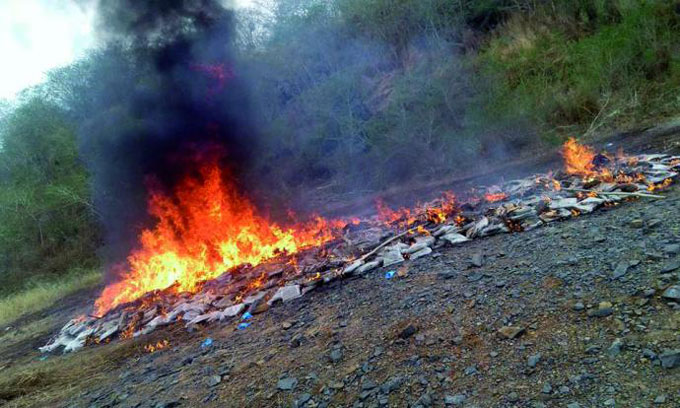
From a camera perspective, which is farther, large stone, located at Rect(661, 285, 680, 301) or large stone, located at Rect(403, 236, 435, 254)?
large stone, located at Rect(403, 236, 435, 254)

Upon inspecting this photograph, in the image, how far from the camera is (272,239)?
7.73 m

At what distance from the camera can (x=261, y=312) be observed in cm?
517

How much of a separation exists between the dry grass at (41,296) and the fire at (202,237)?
175 inches

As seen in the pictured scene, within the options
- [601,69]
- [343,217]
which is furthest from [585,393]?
[601,69]

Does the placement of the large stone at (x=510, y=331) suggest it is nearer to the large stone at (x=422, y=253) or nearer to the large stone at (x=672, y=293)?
the large stone at (x=672, y=293)

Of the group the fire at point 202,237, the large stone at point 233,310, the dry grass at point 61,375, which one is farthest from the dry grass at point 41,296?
the large stone at point 233,310

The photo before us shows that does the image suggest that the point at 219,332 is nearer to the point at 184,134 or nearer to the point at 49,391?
the point at 49,391

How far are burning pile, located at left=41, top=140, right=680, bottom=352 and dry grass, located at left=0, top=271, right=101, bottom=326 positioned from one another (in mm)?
4633

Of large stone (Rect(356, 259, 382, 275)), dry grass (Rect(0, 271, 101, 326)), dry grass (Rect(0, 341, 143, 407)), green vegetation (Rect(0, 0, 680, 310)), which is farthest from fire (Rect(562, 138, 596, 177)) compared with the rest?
dry grass (Rect(0, 271, 101, 326))

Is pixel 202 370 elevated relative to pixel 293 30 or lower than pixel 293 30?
lower

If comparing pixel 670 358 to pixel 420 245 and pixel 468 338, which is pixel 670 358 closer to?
pixel 468 338

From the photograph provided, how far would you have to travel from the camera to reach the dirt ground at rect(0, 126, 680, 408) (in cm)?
244

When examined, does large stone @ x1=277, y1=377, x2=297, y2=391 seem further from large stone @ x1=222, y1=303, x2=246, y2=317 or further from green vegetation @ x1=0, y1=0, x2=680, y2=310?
green vegetation @ x1=0, y1=0, x2=680, y2=310

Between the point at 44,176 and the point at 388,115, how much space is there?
1492cm
